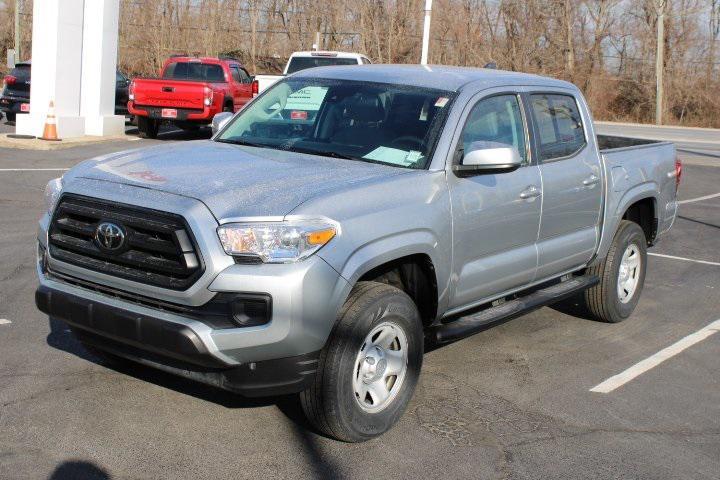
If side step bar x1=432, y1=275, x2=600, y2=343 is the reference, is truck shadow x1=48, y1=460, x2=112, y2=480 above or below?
below

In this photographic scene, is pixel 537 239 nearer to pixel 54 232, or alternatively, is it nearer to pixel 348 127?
pixel 348 127

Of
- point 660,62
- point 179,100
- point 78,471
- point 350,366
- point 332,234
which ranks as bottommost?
point 78,471

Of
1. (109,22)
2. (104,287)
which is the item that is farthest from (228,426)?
(109,22)

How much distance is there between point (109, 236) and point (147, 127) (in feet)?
57.1

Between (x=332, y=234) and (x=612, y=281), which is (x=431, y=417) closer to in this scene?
(x=332, y=234)

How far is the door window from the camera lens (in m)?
5.69

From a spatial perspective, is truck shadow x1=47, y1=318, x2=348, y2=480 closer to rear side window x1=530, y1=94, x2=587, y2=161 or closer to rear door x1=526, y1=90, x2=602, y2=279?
rear door x1=526, y1=90, x2=602, y2=279

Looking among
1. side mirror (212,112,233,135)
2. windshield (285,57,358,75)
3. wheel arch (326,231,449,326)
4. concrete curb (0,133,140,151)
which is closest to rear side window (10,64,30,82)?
concrete curb (0,133,140,151)

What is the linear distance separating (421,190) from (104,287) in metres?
1.73

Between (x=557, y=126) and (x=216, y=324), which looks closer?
(x=216, y=324)

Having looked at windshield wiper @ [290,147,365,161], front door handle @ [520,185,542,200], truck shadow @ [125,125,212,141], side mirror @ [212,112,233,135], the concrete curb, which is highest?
side mirror @ [212,112,233,135]

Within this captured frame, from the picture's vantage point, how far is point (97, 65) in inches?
805

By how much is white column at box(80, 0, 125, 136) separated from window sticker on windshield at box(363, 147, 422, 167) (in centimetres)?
1618

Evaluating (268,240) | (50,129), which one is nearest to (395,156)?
(268,240)
